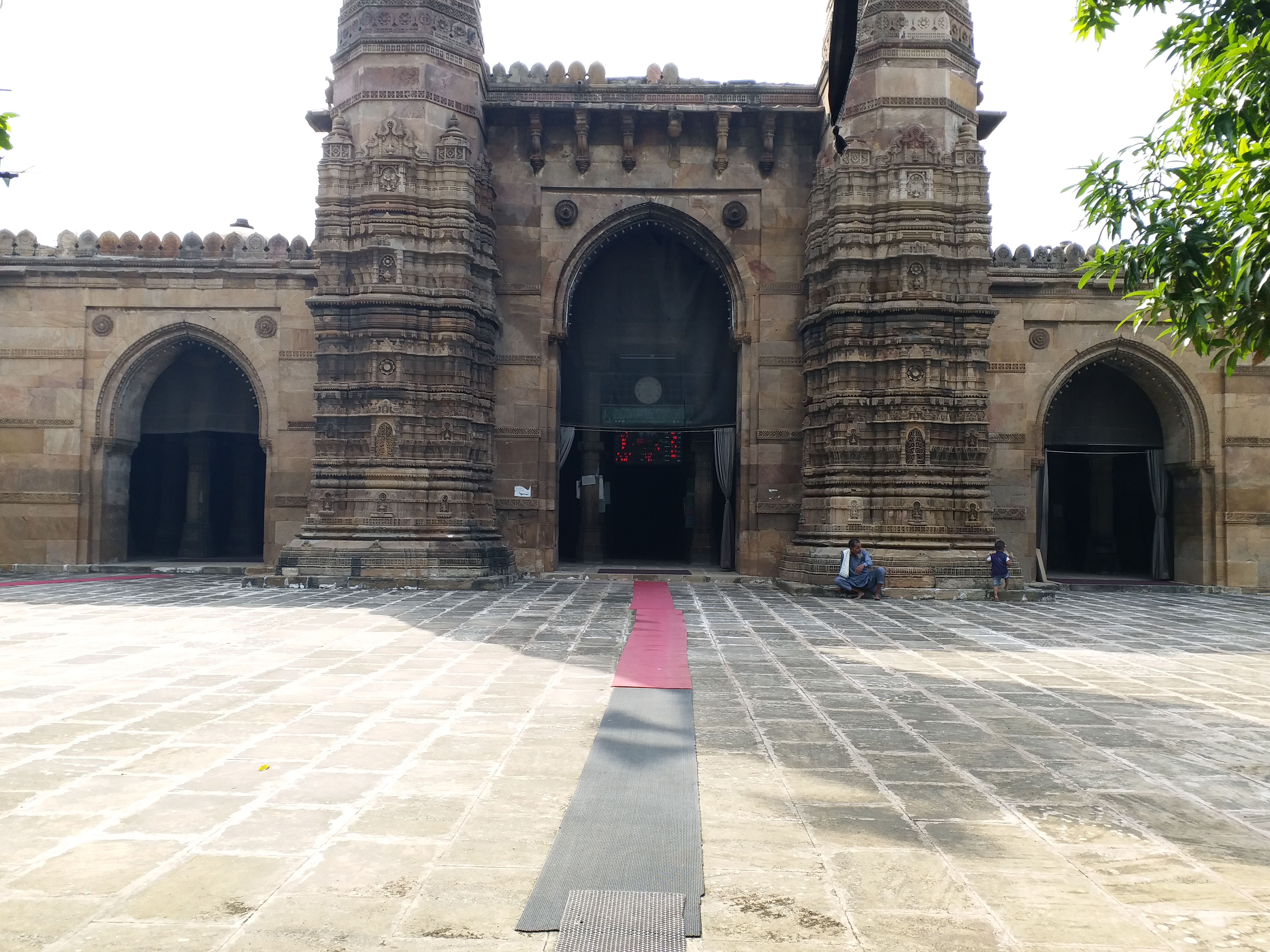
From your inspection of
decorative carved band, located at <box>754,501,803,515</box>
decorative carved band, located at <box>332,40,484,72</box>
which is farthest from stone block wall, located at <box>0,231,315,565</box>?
decorative carved band, located at <box>754,501,803,515</box>

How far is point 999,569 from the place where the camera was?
1277cm

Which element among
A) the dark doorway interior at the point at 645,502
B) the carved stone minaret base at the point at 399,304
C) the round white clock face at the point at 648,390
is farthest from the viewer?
the dark doorway interior at the point at 645,502

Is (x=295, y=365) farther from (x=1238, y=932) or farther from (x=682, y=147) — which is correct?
(x=1238, y=932)

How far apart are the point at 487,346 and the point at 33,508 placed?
8.97 metres

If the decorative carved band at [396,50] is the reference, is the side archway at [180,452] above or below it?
below

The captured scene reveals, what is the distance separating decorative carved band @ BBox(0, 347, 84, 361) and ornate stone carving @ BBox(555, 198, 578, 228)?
9252 mm

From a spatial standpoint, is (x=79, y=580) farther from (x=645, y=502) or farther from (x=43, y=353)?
(x=645, y=502)

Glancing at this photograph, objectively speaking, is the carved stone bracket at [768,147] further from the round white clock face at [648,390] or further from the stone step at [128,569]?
the stone step at [128,569]

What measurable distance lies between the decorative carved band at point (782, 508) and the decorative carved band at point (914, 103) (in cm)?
670

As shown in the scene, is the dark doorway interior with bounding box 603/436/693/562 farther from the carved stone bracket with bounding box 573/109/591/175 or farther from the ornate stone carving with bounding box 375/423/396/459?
the ornate stone carving with bounding box 375/423/396/459

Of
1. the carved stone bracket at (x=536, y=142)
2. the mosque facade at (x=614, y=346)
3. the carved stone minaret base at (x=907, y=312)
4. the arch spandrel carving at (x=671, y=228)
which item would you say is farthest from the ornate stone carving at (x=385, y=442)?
the carved stone minaret base at (x=907, y=312)

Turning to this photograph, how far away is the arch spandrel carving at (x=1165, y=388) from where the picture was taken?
15.7 meters

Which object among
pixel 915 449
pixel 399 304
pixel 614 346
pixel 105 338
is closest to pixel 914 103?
pixel 915 449

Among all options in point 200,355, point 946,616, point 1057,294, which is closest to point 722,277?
point 1057,294
